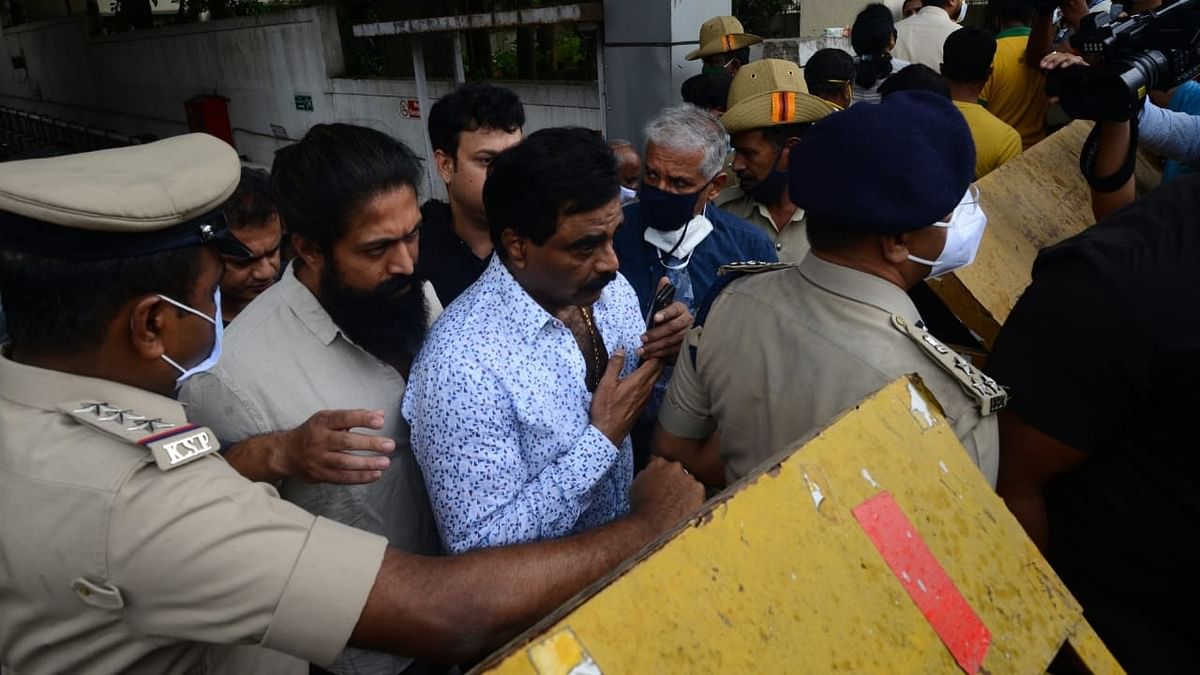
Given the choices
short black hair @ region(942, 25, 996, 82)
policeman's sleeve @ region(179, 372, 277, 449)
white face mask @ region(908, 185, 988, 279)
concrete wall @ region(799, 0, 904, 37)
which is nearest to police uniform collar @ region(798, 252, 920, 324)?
white face mask @ region(908, 185, 988, 279)

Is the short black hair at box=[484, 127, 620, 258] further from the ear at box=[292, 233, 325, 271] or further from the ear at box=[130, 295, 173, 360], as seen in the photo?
the ear at box=[130, 295, 173, 360]

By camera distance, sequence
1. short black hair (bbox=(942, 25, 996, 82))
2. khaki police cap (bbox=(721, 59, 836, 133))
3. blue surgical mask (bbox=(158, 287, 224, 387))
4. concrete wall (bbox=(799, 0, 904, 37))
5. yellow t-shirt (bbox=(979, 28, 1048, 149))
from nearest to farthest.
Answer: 1. blue surgical mask (bbox=(158, 287, 224, 387))
2. khaki police cap (bbox=(721, 59, 836, 133))
3. short black hair (bbox=(942, 25, 996, 82))
4. yellow t-shirt (bbox=(979, 28, 1048, 149))
5. concrete wall (bbox=(799, 0, 904, 37))

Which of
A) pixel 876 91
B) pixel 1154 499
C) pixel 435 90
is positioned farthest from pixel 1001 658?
pixel 435 90

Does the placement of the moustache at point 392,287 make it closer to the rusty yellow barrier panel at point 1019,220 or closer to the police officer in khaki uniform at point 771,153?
the rusty yellow barrier panel at point 1019,220

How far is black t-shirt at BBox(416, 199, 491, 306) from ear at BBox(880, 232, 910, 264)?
5.63 ft

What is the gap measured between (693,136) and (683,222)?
346 mm

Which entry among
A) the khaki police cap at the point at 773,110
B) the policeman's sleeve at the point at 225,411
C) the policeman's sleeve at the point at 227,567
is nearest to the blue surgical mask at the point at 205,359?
the policeman's sleeve at the point at 227,567

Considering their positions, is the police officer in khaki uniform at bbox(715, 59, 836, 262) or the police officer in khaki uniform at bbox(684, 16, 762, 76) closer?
the police officer in khaki uniform at bbox(715, 59, 836, 262)

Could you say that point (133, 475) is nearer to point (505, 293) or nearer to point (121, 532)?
point (121, 532)

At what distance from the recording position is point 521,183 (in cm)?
179

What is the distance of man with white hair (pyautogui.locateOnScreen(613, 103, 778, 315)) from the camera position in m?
2.91

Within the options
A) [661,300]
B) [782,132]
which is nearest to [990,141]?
[782,132]

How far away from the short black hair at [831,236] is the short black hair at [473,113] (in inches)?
67.5

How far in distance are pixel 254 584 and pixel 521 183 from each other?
1.08 metres
